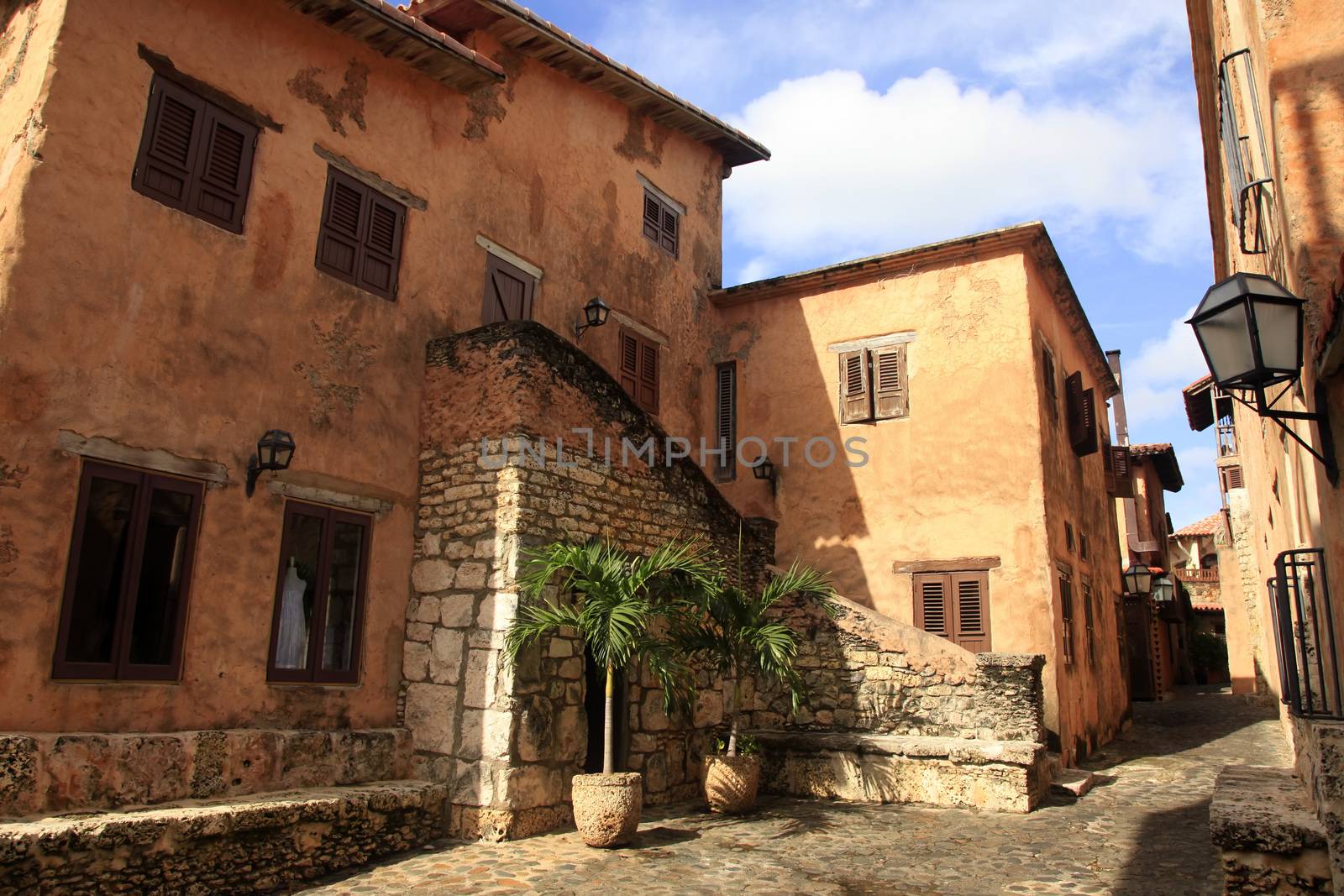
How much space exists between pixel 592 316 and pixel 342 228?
3583 millimetres

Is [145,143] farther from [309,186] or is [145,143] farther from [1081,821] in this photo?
[1081,821]

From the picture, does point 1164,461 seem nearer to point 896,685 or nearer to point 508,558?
point 896,685

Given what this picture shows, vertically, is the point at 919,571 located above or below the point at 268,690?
above

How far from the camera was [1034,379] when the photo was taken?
12117 millimetres

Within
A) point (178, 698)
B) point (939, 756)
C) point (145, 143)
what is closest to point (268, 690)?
point (178, 698)

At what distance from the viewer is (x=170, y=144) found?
7.43 metres

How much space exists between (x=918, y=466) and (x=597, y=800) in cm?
703

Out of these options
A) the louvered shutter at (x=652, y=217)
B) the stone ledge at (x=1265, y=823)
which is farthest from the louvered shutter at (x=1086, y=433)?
the stone ledge at (x=1265, y=823)

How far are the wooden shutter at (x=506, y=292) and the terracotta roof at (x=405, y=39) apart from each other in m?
1.90

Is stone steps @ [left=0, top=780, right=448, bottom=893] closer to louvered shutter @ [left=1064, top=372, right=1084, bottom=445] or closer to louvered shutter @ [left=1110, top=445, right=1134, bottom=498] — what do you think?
louvered shutter @ [left=1064, top=372, right=1084, bottom=445]

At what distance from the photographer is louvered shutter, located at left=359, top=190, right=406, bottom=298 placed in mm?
8961

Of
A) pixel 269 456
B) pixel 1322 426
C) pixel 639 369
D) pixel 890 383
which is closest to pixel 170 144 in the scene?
pixel 269 456

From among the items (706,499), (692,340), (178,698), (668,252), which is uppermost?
(668,252)

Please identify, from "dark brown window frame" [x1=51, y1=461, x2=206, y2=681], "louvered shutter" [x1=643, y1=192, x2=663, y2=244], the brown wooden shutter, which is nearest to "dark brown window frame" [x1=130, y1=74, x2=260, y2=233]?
"dark brown window frame" [x1=51, y1=461, x2=206, y2=681]
